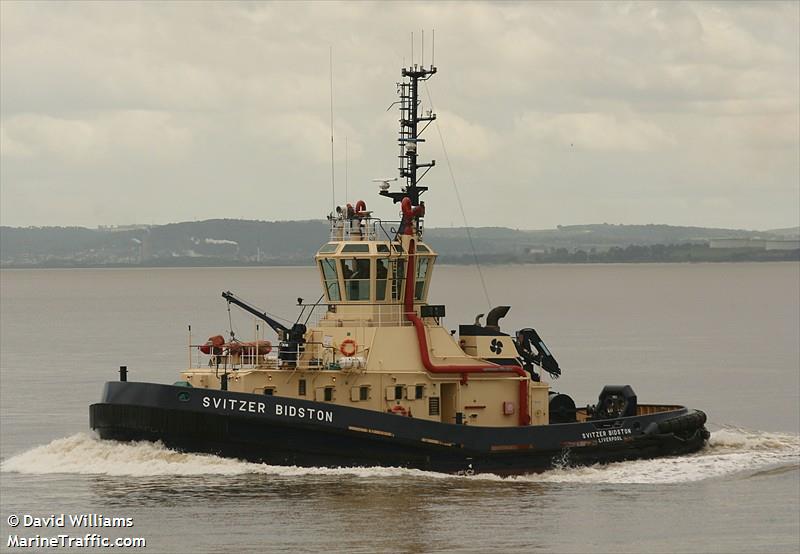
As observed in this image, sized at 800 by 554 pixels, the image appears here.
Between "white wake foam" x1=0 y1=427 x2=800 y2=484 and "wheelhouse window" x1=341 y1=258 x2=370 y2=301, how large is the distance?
10.7 ft

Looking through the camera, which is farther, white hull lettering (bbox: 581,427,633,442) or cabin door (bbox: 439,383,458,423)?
white hull lettering (bbox: 581,427,633,442)

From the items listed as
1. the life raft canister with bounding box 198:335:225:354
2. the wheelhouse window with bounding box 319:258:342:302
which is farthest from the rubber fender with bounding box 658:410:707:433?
the life raft canister with bounding box 198:335:225:354

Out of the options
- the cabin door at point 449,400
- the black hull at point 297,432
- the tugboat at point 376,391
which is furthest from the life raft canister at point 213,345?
the cabin door at point 449,400

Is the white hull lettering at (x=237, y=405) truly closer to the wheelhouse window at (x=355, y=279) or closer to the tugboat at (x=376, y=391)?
the tugboat at (x=376, y=391)

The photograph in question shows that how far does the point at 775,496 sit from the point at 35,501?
40.8 feet

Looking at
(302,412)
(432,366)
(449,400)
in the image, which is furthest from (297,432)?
(449,400)

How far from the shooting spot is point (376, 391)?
86.7ft

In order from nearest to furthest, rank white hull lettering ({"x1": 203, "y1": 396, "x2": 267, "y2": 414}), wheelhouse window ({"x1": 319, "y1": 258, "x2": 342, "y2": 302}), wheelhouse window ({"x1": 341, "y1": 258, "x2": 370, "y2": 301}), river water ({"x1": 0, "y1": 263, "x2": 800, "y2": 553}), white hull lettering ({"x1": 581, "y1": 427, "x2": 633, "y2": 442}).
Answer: river water ({"x1": 0, "y1": 263, "x2": 800, "y2": 553}) < white hull lettering ({"x1": 203, "y1": 396, "x2": 267, "y2": 414}) < wheelhouse window ({"x1": 341, "y1": 258, "x2": 370, "y2": 301}) < wheelhouse window ({"x1": 319, "y1": 258, "x2": 342, "y2": 302}) < white hull lettering ({"x1": 581, "y1": 427, "x2": 633, "y2": 442})

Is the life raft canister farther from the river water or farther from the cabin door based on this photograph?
the cabin door

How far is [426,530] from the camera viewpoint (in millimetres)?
22891

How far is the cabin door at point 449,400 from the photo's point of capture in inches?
1058

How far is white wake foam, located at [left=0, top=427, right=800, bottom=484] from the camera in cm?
2553

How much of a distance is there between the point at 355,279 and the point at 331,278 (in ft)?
1.60

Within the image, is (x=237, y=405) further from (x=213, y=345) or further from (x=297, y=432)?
(x=213, y=345)
